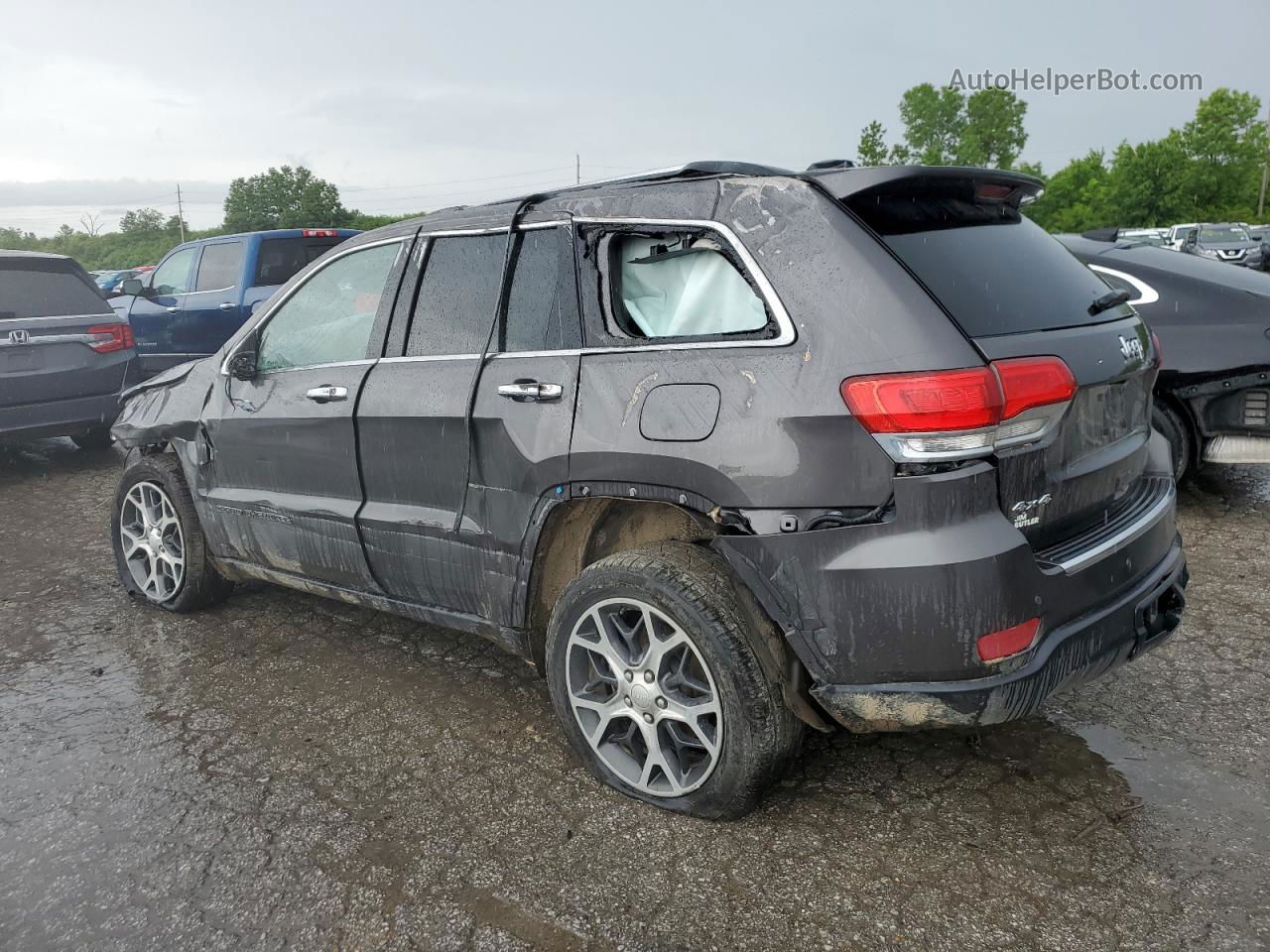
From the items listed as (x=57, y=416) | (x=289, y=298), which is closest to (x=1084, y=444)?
(x=289, y=298)

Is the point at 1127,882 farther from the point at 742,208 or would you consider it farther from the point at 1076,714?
the point at 742,208

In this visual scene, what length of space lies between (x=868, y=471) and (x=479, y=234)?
1.68 metres

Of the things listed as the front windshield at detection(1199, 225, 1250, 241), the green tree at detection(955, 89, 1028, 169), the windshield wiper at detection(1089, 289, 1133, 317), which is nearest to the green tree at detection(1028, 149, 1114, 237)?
the green tree at detection(955, 89, 1028, 169)

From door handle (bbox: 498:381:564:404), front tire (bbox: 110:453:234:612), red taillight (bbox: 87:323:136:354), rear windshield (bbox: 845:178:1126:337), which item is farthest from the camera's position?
red taillight (bbox: 87:323:136:354)

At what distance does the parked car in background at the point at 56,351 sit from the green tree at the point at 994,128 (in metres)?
71.6

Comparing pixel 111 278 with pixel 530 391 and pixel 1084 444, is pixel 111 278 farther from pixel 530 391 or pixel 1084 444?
pixel 1084 444

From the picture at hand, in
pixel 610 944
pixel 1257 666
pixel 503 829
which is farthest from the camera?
pixel 1257 666

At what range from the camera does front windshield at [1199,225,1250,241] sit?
96.9ft

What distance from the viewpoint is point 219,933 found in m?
2.47

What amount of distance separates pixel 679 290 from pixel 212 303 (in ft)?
28.3

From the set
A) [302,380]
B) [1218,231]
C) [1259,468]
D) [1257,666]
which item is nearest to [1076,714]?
[1257,666]

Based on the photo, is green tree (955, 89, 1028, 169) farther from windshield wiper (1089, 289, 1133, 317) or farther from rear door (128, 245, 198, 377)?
windshield wiper (1089, 289, 1133, 317)

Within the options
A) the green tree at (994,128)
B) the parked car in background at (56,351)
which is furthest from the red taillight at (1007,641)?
the green tree at (994,128)

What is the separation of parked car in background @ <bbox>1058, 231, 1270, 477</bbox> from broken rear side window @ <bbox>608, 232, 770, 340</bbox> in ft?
11.3
